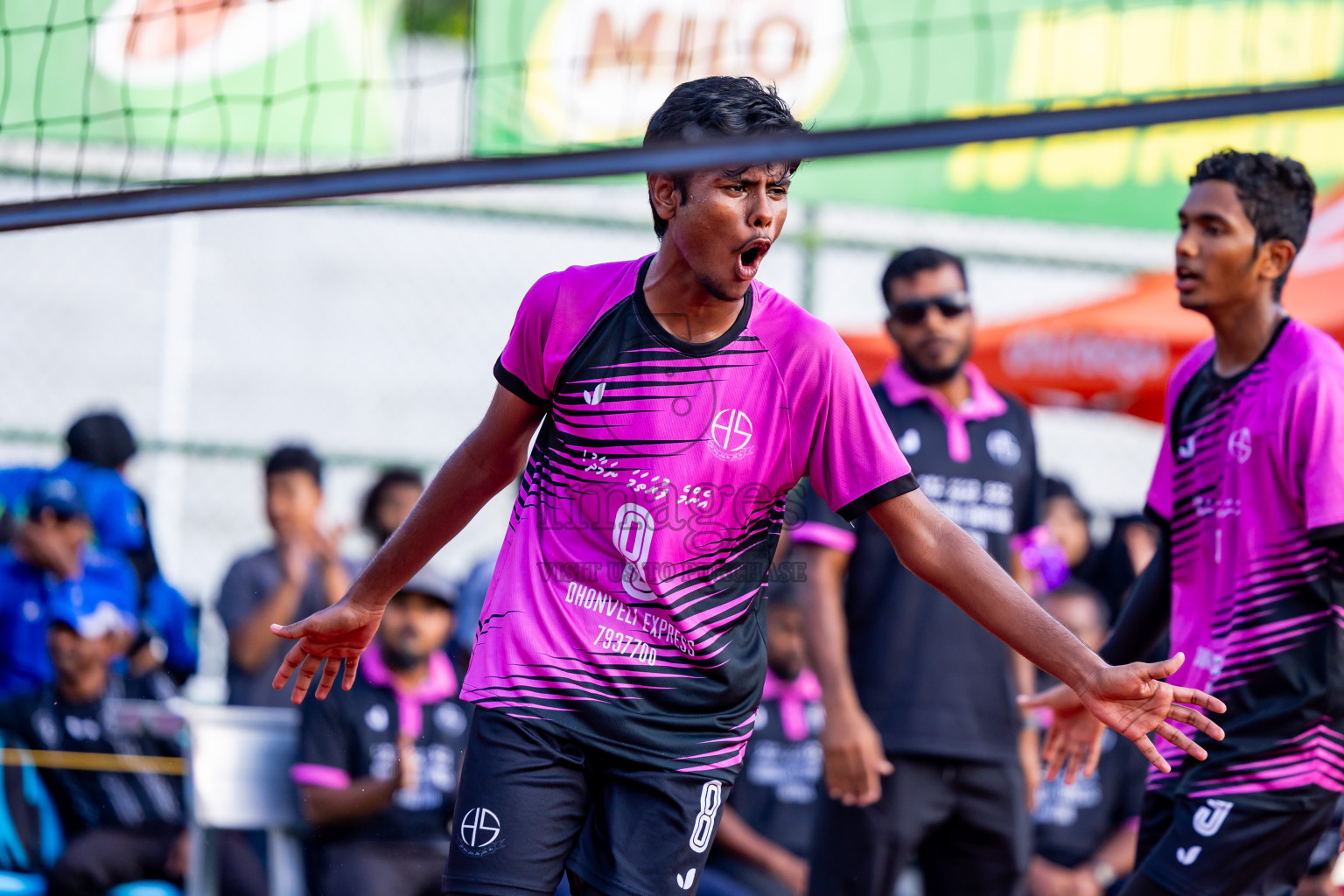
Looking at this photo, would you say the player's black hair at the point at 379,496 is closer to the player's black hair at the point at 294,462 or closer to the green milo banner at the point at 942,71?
the player's black hair at the point at 294,462

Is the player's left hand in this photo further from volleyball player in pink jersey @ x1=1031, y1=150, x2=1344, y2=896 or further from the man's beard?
the man's beard

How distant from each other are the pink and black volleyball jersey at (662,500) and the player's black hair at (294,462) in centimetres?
448

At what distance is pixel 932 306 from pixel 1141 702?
258 cm

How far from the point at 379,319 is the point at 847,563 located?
6893 millimetres

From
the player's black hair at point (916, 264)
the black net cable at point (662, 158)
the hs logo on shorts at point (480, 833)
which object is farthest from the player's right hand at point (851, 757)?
the black net cable at point (662, 158)

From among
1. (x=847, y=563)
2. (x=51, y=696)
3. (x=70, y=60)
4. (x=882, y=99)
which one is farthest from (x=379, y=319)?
(x=847, y=563)

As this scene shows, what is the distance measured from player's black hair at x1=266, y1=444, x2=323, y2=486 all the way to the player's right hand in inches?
140

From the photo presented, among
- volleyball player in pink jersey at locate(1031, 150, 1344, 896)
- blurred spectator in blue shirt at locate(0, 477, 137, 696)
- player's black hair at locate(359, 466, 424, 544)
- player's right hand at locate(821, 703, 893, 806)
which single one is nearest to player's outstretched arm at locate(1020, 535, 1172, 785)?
volleyball player in pink jersey at locate(1031, 150, 1344, 896)

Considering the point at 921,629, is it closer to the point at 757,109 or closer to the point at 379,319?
the point at 757,109

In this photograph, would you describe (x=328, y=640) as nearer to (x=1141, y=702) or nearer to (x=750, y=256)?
(x=750, y=256)

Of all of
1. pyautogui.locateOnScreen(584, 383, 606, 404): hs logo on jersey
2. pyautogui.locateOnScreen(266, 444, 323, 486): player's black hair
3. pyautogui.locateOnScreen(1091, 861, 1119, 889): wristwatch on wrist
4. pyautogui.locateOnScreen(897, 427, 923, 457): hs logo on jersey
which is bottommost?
pyautogui.locateOnScreen(1091, 861, 1119, 889): wristwatch on wrist

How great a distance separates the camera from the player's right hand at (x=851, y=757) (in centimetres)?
476

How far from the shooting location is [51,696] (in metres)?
6.66

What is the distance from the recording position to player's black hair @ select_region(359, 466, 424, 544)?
23.8ft
